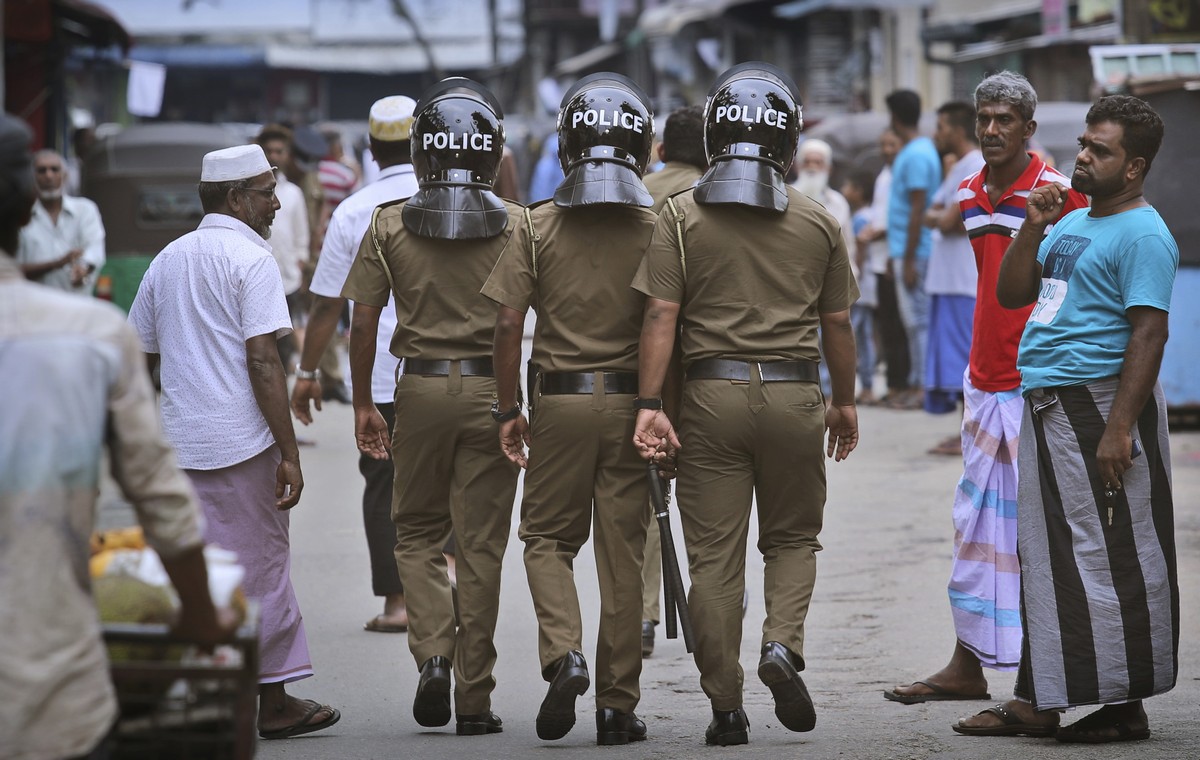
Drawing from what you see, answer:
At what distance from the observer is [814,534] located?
18.2 feet

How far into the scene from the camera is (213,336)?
215 inches

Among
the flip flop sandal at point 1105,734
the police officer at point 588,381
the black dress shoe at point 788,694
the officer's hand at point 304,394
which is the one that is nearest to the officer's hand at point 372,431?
the officer's hand at point 304,394

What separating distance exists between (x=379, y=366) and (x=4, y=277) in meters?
3.75

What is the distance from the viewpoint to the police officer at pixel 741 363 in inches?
211

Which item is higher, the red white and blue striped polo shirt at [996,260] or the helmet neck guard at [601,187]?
the helmet neck guard at [601,187]

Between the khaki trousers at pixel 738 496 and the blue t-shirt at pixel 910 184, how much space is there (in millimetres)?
7141

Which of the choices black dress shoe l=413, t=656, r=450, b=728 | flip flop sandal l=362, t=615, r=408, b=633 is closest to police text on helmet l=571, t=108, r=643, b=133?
black dress shoe l=413, t=656, r=450, b=728

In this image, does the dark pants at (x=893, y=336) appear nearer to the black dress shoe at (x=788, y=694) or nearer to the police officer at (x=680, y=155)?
the police officer at (x=680, y=155)

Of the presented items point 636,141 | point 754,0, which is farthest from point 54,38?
point 754,0

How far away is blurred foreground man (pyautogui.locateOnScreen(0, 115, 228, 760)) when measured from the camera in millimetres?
2963

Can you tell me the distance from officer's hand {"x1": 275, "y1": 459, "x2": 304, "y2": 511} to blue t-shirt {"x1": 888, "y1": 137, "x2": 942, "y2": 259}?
7585mm

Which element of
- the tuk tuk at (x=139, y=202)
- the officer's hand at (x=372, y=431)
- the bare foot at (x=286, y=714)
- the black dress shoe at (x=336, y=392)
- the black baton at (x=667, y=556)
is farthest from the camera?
the tuk tuk at (x=139, y=202)

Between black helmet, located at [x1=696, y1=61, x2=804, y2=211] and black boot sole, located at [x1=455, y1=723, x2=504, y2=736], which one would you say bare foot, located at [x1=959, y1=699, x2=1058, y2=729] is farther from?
black helmet, located at [x1=696, y1=61, x2=804, y2=211]

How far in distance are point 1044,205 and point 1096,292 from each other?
0.33 m
